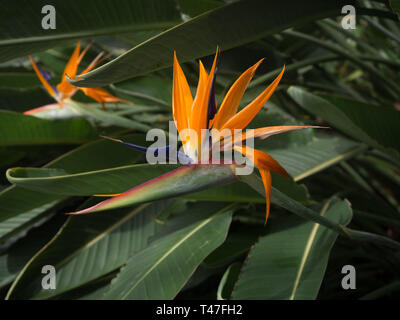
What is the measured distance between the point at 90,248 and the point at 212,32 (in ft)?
1.54

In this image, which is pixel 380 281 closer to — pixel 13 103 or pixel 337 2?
pixel 337 2

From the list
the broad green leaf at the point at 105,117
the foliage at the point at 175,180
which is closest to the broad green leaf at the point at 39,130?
the foliage at the point at 175,180

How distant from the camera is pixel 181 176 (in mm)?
343

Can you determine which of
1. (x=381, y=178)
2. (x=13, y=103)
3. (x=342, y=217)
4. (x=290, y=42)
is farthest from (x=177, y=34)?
(x=381, y=178)

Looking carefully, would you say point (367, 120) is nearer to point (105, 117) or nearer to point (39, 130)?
point (105, 117)

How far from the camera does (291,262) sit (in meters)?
0.66

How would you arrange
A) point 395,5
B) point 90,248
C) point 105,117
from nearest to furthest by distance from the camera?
1. point 395,5
2. point 105,117
3. point 90,248

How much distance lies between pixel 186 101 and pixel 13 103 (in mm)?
679

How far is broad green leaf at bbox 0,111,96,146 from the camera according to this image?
2.46ft

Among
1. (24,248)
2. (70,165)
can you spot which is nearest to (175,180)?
(70,165)

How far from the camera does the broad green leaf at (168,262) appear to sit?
2.11 feet

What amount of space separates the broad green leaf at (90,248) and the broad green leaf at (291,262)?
0.22m

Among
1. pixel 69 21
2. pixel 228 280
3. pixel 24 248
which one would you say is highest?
pixel 69 21

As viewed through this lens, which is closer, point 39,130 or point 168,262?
point 168,262
